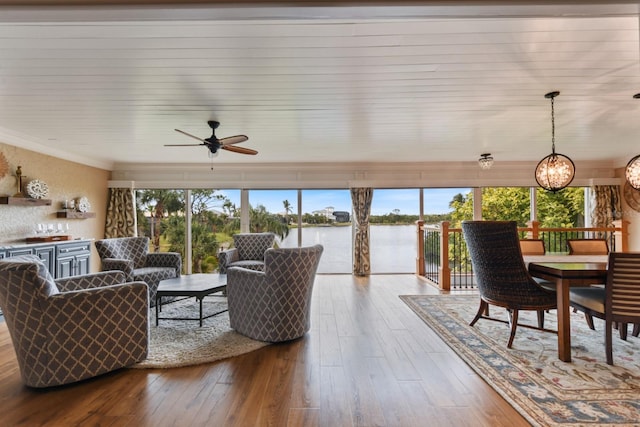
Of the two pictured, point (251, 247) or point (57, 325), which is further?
point (251, 247)

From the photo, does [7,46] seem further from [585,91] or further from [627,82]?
[627,82]

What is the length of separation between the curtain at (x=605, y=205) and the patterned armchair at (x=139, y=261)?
321 inches

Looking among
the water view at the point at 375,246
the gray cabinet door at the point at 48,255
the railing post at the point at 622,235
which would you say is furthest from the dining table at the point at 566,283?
the gray cabinet door at the point at 48,255

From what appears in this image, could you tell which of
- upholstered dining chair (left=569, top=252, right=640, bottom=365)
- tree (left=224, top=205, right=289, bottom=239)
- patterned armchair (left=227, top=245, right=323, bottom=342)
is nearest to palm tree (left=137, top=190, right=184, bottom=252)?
tree (left=224, top=205, right=289, bottom=239)

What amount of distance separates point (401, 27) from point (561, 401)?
2.62 metres

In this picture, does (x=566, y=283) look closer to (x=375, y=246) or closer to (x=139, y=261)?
(x=375, y=246)

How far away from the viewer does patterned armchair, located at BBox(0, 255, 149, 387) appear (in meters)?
2.14

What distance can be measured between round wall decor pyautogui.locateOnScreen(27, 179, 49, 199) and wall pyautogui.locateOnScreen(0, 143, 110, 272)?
0.32 ft

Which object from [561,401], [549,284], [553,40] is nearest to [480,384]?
[561,401]

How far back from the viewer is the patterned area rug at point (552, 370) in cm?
190

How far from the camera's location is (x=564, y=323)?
8.36ft

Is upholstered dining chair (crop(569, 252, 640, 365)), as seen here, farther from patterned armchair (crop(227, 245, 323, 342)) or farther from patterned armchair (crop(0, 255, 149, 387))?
patterned armchair (crop(0, 255, 149, 387))

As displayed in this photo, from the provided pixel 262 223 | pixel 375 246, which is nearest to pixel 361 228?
pixel 375 246

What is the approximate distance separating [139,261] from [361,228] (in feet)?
13.5
